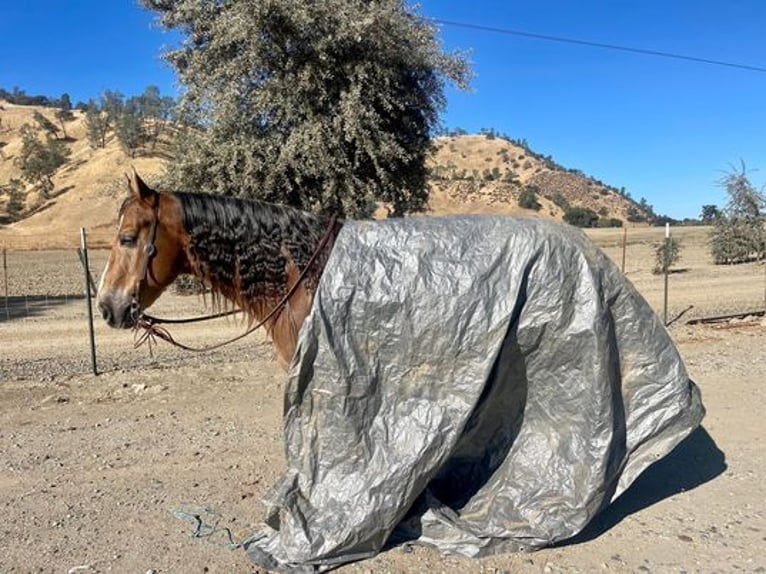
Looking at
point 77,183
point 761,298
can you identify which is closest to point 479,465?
point 761,298

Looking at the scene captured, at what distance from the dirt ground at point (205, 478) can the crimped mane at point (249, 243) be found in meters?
1.58

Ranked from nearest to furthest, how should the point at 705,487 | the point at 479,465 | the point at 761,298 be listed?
the point at 479,465, the point at 705,487, the point at 761,298

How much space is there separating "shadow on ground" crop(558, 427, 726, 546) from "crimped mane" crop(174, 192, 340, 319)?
231 centimetres

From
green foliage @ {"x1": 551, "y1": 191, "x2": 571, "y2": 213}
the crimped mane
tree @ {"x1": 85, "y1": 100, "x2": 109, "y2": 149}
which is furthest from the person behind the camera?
green foliage @ {"x1": 551, "y1": 191, "x2": 571, "y2": 213}

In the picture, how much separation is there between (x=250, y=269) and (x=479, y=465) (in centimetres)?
186

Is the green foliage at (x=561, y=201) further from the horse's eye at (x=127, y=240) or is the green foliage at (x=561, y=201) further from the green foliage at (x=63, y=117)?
the horse's eye at (x=127, y=240)

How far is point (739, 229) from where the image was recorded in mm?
25297

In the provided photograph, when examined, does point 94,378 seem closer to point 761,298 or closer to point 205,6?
point 205,6

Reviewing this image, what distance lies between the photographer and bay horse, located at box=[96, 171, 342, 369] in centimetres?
353

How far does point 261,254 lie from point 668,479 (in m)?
3.46

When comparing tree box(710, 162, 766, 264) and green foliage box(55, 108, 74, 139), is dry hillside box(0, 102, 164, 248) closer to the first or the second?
green foliage box(55, 108, 74, 139)

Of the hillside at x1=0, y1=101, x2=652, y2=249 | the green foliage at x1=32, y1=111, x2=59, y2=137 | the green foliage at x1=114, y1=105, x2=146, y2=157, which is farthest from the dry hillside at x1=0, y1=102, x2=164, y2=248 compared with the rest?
the green foliage at x1=32, y1=111, x2=59, y2=137

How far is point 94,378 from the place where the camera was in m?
7.84

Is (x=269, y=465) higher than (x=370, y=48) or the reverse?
the reverse
